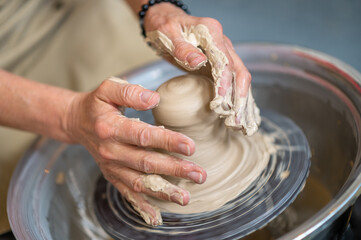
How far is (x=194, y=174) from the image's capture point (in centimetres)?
76

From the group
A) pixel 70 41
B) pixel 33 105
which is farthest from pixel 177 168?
pixel 70 41

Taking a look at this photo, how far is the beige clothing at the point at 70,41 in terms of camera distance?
1363 mm

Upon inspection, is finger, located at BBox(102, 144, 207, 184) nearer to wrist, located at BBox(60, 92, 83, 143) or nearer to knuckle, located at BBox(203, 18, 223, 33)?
wrist, located at BBox(60, 92, 83, 143)

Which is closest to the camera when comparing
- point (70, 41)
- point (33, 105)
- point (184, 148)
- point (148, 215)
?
point (184, 148)

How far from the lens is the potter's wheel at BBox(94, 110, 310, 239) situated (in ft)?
2.61

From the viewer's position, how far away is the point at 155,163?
768 mm

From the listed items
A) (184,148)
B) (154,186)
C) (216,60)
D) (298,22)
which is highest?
(216,60)

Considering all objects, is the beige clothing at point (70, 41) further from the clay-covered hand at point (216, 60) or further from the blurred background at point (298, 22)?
the blurred background at point (298, 22)

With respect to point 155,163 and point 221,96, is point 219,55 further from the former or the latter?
point 155,163

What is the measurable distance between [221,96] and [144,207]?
1.00 feet

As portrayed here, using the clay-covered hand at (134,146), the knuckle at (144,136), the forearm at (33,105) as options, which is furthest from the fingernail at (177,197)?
the forearm at (33,105)

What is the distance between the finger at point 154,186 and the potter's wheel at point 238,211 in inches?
3.2

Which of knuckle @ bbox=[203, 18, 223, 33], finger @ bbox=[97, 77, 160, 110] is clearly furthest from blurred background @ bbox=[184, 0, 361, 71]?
finger @ bbox=[97, 77, 160, 110]

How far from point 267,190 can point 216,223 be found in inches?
5.5
